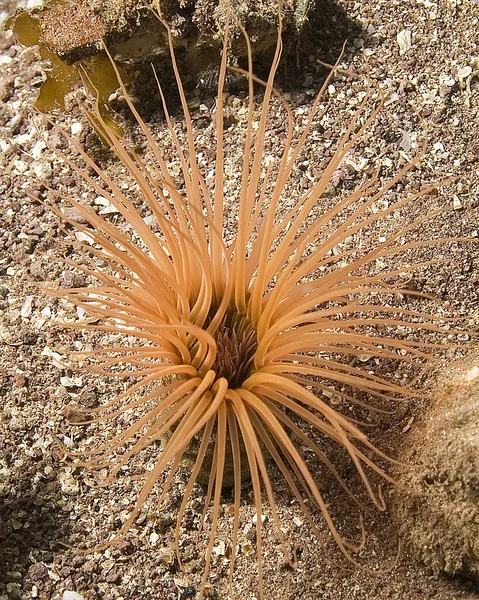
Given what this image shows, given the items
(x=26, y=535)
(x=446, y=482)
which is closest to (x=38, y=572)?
(x=26, y=535)

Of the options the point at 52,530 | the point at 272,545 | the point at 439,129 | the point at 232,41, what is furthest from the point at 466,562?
the point at 232,41

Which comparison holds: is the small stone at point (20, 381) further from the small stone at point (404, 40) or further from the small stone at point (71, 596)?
the small stone at point (404, 40)

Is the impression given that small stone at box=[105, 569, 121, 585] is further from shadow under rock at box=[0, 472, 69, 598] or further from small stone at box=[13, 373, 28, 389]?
small stone at box=[13, 373, 28, 389]

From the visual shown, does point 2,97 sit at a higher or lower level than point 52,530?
higher

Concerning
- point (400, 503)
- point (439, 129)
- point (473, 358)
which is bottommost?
point (400, 503)

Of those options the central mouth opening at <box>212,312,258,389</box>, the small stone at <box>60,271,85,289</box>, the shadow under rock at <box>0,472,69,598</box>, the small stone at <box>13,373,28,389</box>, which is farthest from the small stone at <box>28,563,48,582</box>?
the small stone at <box>60,271,85,289</box>

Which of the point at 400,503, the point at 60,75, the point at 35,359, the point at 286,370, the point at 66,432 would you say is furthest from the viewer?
the point at 60,75

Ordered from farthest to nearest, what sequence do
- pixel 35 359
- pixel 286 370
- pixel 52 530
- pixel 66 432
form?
pixel 35 359 < pixel 66 432 < pixel 52 530 < pixel 286 370

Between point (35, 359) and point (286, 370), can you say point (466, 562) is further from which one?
point (35, 359)
